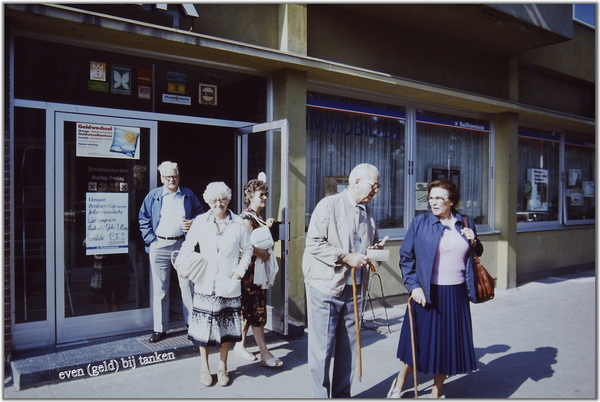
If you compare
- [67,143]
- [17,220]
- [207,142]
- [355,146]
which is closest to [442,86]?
[355,146]

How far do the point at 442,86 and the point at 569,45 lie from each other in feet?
13.6

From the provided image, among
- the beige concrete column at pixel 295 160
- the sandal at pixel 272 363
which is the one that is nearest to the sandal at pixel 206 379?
the sandal at pixel 272 363

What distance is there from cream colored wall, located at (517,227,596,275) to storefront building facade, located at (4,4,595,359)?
0.07 m

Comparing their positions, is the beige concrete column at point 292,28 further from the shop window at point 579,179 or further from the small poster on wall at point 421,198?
the shop window at point 579,179

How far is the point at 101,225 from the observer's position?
5535 millimetres

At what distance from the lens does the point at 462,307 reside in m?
4.11

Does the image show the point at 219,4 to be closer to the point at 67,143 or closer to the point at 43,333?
the point at 67,143

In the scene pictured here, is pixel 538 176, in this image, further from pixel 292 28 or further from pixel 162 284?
pixel 162 284

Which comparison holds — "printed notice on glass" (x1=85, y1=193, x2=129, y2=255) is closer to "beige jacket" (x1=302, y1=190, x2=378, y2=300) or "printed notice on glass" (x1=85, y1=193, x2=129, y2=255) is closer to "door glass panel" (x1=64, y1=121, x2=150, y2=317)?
"door glass panel" (x1=64, y1=121, x2=150, y2=317)

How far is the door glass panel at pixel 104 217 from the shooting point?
5371mm

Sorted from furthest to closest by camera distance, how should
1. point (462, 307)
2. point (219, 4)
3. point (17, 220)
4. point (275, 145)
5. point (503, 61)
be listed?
point (503, 61) → point (275, 145) → point (219, 4) → point (17, 220) → point (462, 307)

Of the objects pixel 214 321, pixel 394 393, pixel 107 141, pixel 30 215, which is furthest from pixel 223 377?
pixel 107 141

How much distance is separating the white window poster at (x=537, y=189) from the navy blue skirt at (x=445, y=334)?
7309mm

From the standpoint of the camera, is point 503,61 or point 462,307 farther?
point 503,61
